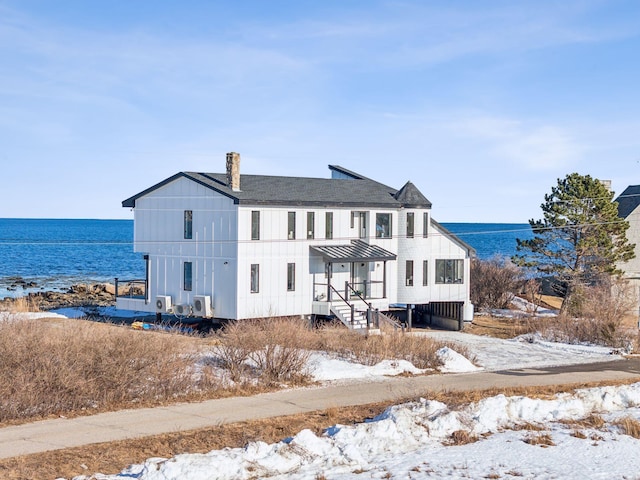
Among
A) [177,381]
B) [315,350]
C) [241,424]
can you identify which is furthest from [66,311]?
[241,424]

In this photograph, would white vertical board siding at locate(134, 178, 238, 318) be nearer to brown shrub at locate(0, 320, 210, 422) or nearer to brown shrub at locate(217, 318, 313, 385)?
brown shrub at locate(217, 318, 313, 385)

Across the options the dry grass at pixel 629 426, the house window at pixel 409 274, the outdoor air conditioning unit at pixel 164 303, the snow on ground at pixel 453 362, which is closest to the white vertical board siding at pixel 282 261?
the house window at pixel 409 274

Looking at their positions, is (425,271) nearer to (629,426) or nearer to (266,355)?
(266,355)

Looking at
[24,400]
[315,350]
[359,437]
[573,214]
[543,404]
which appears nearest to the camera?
[359,437]

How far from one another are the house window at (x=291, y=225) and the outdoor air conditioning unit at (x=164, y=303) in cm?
595

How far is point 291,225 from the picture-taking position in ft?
112

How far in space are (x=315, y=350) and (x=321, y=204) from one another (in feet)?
37.4

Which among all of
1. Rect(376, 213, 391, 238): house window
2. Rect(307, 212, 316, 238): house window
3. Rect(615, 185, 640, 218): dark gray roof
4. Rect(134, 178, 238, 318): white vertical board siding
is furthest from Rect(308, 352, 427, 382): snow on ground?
Rect(615, 185, 640, 218): dark gray roof

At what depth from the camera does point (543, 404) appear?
17.8 m

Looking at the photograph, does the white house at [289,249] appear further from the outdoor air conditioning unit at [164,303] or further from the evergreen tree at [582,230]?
the evergreen tree at [582,230]

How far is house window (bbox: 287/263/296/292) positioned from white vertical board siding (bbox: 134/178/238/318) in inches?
109

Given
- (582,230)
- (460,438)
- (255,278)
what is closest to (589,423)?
(460,438)

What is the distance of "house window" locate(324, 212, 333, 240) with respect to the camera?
117 feet

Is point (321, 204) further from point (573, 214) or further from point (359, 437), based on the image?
point (359, 437)
